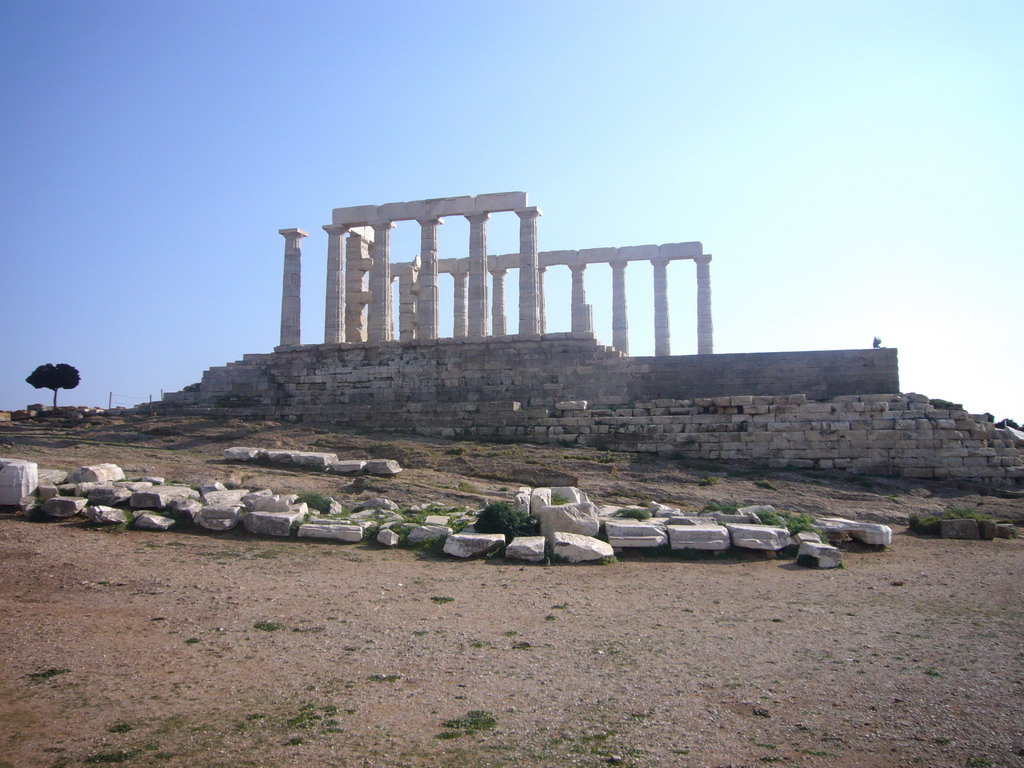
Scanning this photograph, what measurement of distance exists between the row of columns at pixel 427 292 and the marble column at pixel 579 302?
0.04 meters

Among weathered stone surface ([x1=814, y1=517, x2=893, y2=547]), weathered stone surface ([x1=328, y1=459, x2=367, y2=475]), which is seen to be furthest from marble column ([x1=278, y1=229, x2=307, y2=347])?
weathered stone surface ([x1=814, y1=517, x2=893, y2=547])

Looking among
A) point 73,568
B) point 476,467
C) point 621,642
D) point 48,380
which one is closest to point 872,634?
point 621,642

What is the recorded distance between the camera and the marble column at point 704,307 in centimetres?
3195

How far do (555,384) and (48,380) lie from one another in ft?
71.1

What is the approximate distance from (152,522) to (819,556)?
9267mm

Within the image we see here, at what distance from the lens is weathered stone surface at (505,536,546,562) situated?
10.5 meters

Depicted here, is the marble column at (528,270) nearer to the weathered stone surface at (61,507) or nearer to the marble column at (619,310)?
the marble column at (619,310)

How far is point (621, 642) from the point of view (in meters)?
7.32

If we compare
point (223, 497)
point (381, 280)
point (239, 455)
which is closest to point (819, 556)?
point (223, 497)

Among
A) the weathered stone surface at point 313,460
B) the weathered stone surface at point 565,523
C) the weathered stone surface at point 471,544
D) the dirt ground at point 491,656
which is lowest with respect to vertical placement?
the dirt ground at point 491,656

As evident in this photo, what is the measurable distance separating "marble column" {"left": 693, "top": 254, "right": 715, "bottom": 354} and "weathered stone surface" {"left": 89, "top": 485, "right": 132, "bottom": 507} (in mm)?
24339

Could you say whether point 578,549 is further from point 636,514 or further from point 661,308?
point 661,308

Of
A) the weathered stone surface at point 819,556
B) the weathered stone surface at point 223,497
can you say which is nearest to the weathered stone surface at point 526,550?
the weathered stone surface at point 819,556

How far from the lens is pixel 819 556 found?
10641 millimetres
